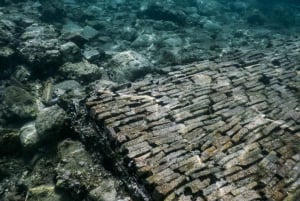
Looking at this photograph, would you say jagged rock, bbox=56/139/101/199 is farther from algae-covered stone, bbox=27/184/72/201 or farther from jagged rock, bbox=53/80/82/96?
jagged rock, bbox=53/80/82/96

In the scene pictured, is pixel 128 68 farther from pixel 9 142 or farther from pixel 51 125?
pixel 9 142

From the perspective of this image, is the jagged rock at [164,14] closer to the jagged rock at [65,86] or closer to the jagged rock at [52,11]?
the jagged rock at [52,11]

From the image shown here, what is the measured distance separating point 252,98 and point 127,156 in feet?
11.3

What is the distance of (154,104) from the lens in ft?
24.6

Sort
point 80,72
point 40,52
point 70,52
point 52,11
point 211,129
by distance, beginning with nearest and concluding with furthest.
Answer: point 211,129
point 80,72
point 40,52
point 70,52
point 52,11

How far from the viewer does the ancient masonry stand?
5324mm

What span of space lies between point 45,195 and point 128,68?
5.09 meters

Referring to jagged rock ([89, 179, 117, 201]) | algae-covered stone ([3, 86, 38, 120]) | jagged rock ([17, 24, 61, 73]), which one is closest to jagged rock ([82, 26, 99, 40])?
jagged rock ([17, 24, 61, 73])

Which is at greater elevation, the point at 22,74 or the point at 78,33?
the point at 78,33

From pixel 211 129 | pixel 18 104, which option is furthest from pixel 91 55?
pixel 211 129

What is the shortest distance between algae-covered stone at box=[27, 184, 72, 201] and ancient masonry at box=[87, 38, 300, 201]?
1585 millimetres

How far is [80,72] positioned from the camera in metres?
10.5

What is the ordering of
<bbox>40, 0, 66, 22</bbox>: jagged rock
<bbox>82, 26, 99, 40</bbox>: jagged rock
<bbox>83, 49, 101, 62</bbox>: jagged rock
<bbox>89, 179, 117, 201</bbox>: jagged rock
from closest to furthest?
<bbox>89, 179, 117, 201</bbox>: jagged rock → <bbox>83, 49, 101, 62</bbox>: jagged rock → <bbox>82, 26, 99, 40</bbox>: jagged rock → <bbox>40, 0, 66, 22</bbox>: jagged rock

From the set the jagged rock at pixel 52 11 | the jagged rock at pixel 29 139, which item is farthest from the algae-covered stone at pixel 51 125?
the jagged rock at pixel 52 11
